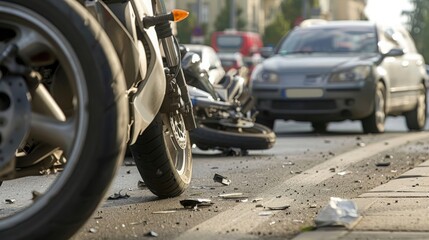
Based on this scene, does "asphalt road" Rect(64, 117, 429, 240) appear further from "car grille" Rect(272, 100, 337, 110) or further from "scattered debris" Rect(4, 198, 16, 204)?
"car grille" Rect(272, 100, 337, 110)

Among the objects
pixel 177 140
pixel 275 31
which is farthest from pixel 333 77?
pixel 275 31

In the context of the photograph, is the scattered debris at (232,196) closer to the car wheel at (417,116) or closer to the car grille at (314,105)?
the car grille at (314,105)

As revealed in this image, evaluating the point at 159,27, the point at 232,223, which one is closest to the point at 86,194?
the point at 232,223

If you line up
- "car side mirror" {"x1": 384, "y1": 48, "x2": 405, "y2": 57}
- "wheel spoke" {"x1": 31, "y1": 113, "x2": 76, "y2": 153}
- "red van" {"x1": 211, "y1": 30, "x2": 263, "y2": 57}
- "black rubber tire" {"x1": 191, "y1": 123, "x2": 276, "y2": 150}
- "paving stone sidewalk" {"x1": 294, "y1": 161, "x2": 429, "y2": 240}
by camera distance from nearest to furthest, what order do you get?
"wheel spoke" {"x1": 31, "y1": 113, "x2": 76, "y2": 153}, "paving stone sidewalk" {"x1": 294, "y1": 161, "x2": 429, "y2": 240}, "black rubber tire" {"x1": 191, "y1": 123, "x2": 276, "y2": 150}, "car side mirror" {"x1": 384, "y1": 48, "x2": 405, "y2": 57}, "red van" {"x1": 211, "y1": 30, "x2": 263, "y2": 57}

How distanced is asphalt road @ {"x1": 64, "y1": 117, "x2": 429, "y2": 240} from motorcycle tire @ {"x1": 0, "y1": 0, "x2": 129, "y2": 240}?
87 cm

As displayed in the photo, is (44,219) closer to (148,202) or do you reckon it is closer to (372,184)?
(148,202)

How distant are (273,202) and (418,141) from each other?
8360mm

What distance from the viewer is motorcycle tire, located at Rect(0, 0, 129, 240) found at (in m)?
4.91

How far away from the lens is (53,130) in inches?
200

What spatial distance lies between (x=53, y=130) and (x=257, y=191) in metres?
3.30

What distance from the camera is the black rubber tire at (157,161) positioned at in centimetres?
727

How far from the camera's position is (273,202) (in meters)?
7.41

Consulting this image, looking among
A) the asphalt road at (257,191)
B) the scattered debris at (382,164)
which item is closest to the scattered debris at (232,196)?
the asphalt road at (257,191)

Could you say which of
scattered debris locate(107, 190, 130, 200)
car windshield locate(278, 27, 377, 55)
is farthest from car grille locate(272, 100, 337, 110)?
scattered debris locate(107, 190, 130, 200)
